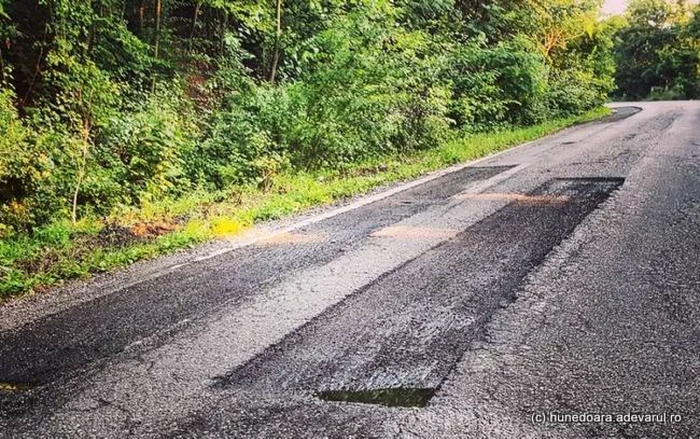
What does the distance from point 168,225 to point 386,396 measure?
4.56 metres

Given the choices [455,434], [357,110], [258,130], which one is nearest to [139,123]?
[258,130]

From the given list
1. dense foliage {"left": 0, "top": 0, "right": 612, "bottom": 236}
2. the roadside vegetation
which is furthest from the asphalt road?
dense foliage {"left": 0, "top": 0, "right": 612, "bottom": 236}

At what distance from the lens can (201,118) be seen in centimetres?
1142

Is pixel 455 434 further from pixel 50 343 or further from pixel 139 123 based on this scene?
pixel 139 123

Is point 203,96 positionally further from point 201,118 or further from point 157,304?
point 157,304

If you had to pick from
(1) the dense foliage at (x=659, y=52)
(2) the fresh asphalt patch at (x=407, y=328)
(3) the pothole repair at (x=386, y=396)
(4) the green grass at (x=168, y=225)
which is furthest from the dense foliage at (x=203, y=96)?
(1) the dense foliage at (x=659, y=52)

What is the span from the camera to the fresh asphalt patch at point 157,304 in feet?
10.4

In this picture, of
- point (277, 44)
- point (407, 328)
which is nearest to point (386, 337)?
point (407, 328)

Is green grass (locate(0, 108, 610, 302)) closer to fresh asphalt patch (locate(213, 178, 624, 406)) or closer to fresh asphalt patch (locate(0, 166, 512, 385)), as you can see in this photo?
fresh asphalt patch (locate(0, 166, 512, 385))

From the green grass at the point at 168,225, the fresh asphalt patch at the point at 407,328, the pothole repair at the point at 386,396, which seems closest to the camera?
the pothole repair at the point at 386,396

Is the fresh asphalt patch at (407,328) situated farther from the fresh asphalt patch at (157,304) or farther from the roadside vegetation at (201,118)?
the roadside vegetation at (201,118)

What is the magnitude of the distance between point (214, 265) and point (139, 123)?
458 cm

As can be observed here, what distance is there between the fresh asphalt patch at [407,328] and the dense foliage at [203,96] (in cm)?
472

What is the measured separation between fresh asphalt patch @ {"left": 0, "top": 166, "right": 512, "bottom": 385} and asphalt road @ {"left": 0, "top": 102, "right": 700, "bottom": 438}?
2cm
